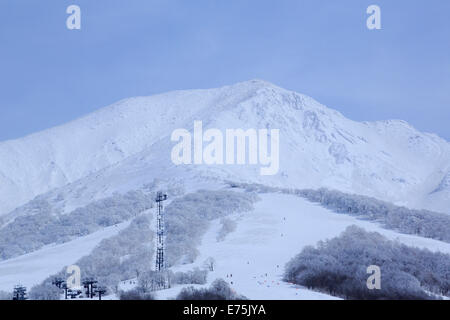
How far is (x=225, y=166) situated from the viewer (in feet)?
343

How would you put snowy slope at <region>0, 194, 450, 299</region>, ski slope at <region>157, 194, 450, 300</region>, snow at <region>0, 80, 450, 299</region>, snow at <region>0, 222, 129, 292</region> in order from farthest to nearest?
snow at <region>0, 80, 450, 299</region> → snow at <region>0, 222, 129, 292</region> → snowy slope at <region>0, 194, 450, 299</region> → ski slope at <region>157, 194, 450, 300</region>

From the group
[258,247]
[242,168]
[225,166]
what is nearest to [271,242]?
[258,247]

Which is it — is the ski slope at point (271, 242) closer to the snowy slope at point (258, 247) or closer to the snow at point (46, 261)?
the snowy slope at point (258, 247)

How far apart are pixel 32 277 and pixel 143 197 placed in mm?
31862

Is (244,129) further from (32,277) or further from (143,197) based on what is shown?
(32,277)

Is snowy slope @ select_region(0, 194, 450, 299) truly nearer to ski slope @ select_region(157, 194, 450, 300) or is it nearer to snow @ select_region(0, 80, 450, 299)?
ski slope @ select_region(157, 194, 450, 300)

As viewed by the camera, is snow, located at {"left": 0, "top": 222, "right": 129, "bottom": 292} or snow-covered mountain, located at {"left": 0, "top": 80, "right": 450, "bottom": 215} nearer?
snow, located at {"left": 0, "top": 222, "right": 129, "bottom": 292}

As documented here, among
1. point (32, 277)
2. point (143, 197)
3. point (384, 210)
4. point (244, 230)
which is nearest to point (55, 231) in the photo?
point (143, 197)

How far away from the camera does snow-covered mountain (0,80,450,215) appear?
10812 centimetres

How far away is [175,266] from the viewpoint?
4550cm

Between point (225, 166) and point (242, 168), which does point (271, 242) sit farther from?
point (242, 168)

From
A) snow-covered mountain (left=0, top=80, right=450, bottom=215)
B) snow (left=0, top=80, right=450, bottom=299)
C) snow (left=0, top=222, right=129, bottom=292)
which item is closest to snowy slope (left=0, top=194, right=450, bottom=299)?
snow (left=0, top=222, right=129, bottom=292)

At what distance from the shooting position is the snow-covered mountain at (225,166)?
108 meters
